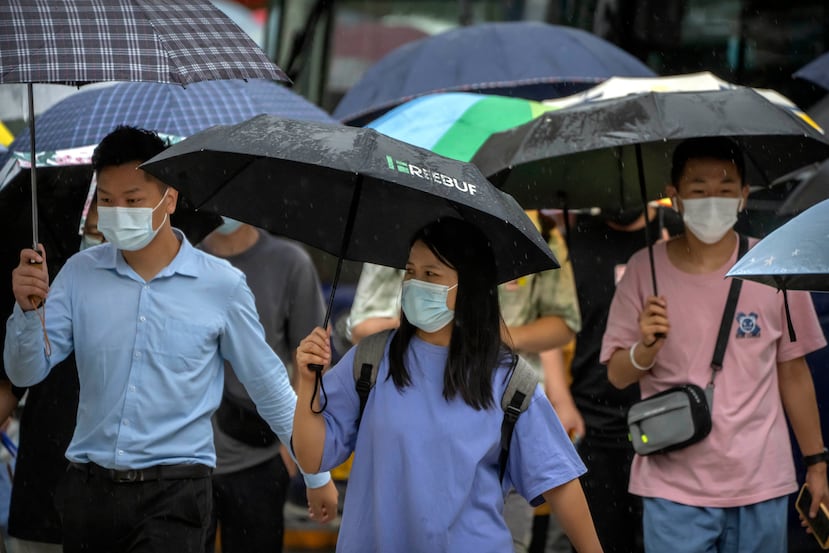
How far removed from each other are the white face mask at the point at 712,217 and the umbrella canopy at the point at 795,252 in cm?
105

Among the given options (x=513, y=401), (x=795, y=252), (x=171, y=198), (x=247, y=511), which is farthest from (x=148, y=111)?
(x=795, y=252)

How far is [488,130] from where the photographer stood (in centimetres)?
699

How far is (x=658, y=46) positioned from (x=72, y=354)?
290 inches

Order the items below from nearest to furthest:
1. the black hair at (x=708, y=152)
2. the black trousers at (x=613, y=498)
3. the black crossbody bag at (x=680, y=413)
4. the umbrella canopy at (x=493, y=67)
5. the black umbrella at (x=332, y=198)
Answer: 1. the black umbrella at (x=332, y=198)
2. the black crossbody bag at (x=680, y=413)
3. the black hair at (x=708, y=152)
4. the black trousers at (x=613, y=498)
5. the umbrella canopy at (x=493, y=67)

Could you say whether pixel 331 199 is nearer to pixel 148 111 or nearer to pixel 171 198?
pixel 171 198

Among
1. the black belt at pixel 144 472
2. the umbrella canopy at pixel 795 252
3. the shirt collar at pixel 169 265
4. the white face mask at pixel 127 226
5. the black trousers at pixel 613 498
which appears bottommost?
the black trousers at pixel 613 498

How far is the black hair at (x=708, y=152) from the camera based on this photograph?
5.73 metres

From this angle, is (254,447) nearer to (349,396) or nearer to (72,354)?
(72,354)

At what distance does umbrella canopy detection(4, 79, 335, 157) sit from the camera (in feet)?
20.9

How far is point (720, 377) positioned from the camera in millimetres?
5559

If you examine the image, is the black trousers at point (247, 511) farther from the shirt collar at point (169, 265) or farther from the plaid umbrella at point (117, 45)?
the plaid umbrella at point (117, 45)

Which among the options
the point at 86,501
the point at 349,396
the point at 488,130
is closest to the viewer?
the point at 349,396

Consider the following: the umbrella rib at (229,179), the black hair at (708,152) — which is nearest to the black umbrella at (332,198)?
the umbrella rib at (229,179)

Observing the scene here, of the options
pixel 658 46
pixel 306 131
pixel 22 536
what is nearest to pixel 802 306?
pixel 306 131
